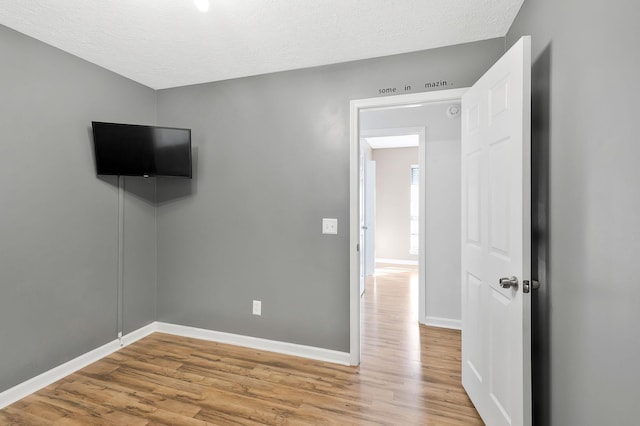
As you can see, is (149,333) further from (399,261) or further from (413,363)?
(399,261)

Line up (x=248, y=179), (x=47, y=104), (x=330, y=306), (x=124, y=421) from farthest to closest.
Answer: (x=248, y=179), (x=330, y=306), (x=47, y=104), (x=124, y=421)

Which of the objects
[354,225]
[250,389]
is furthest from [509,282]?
[250,389]

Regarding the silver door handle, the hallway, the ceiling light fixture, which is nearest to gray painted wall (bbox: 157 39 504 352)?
the hallway

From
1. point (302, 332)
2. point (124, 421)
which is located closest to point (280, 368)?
point (302, 332)

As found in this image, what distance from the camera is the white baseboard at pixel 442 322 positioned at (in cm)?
338

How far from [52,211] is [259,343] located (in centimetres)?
197

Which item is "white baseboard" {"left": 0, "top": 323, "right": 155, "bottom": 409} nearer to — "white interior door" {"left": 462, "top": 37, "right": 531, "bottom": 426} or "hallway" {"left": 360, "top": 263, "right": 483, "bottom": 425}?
"hallway" {"left": 360, "top": 263, "right": 483, "bottom": 425}

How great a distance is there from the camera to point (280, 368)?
8.35ft

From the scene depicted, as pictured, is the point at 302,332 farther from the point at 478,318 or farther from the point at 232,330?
the point at 478,318

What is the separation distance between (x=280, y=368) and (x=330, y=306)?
637 mm

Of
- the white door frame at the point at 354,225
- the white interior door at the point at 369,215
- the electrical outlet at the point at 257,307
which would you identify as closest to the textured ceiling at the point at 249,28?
the white door frame at the point at 354,225

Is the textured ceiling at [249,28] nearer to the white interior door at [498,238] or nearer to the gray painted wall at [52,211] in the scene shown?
the gray painted wall at [52,211]

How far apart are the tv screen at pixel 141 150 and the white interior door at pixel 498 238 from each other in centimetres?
241

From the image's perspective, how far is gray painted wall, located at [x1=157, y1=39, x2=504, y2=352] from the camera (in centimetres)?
261
